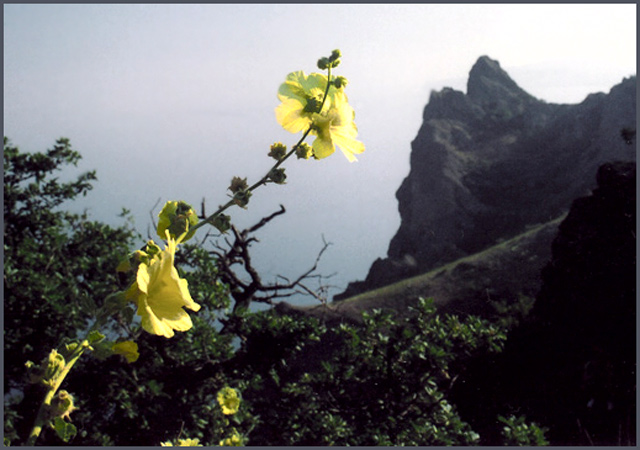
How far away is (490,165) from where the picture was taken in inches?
1464

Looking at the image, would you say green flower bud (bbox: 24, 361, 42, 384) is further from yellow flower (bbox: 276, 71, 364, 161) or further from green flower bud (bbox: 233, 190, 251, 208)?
yellow flower (bbox: 276, 71, 364, 161)

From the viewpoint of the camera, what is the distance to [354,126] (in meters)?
1.20

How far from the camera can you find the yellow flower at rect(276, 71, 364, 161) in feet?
3.77

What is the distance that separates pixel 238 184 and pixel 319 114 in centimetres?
24

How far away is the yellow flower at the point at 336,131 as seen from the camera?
1.15m

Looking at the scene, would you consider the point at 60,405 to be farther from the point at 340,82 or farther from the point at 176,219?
the point at 340,82

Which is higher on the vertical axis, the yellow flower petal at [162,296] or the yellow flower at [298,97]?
the yellow flower at [298,97]

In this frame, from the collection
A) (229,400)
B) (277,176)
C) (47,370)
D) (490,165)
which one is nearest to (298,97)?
(277,176)

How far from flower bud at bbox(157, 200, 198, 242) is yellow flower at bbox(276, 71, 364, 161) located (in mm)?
327

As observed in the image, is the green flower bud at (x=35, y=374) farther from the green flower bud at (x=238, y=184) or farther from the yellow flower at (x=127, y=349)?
the green flower bud at (x=238, y=184)

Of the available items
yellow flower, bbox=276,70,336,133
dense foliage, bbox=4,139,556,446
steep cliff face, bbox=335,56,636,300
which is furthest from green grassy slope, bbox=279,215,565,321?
yellow flower, bbox=276,70,336,133

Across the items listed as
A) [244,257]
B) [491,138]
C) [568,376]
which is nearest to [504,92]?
[491,138]

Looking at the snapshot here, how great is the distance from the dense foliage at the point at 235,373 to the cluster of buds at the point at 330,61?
3.38 metres

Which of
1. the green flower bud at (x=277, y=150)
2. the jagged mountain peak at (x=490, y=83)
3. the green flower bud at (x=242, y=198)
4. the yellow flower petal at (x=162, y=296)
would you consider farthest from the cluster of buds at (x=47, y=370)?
the jagged mountain peak at (x=490, y=83)
